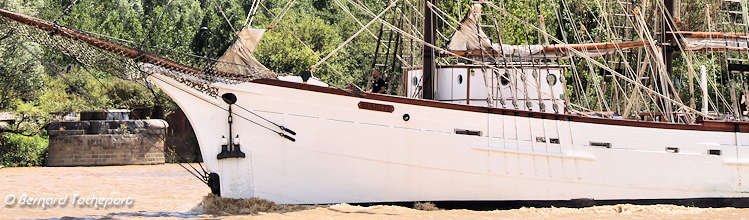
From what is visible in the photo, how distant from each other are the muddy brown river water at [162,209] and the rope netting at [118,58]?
8.52 feet

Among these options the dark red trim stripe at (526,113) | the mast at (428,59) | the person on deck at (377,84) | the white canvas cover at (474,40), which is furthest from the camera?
the white canvas cover at (474,40)

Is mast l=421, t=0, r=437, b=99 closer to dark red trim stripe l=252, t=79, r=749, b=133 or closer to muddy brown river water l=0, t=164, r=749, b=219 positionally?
dark red trim stripe l=252, t=79, r=749, b=133

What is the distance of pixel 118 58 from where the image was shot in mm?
18016

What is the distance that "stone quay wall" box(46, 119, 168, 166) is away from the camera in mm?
36781

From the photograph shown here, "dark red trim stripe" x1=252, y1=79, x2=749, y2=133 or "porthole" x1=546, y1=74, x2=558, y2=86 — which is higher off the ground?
"porthole" x1=546, y1=74, x2=558, y2=86

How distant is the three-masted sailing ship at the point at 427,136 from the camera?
1880 centimetres

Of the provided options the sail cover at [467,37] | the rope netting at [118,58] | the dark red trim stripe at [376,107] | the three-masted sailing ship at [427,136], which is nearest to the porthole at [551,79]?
the three-masted sailing ship at [427,136]

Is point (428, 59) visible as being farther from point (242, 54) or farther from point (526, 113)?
point (242, 54)

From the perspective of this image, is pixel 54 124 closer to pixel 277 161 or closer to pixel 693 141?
pixel 277 161

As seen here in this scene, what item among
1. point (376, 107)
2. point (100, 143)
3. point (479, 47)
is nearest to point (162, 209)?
point (376, 107)

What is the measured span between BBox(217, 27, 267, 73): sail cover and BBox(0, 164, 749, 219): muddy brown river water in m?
2.85

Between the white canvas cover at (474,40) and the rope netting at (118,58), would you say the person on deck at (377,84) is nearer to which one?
the white canvas cover at (474,40)

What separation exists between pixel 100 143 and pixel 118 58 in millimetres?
20494

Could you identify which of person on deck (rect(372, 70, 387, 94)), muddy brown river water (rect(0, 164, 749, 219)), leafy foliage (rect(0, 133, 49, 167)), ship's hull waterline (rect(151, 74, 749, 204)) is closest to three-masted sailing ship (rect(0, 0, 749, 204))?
ship's hull waterline (rect(151, 74, 749, 204))
